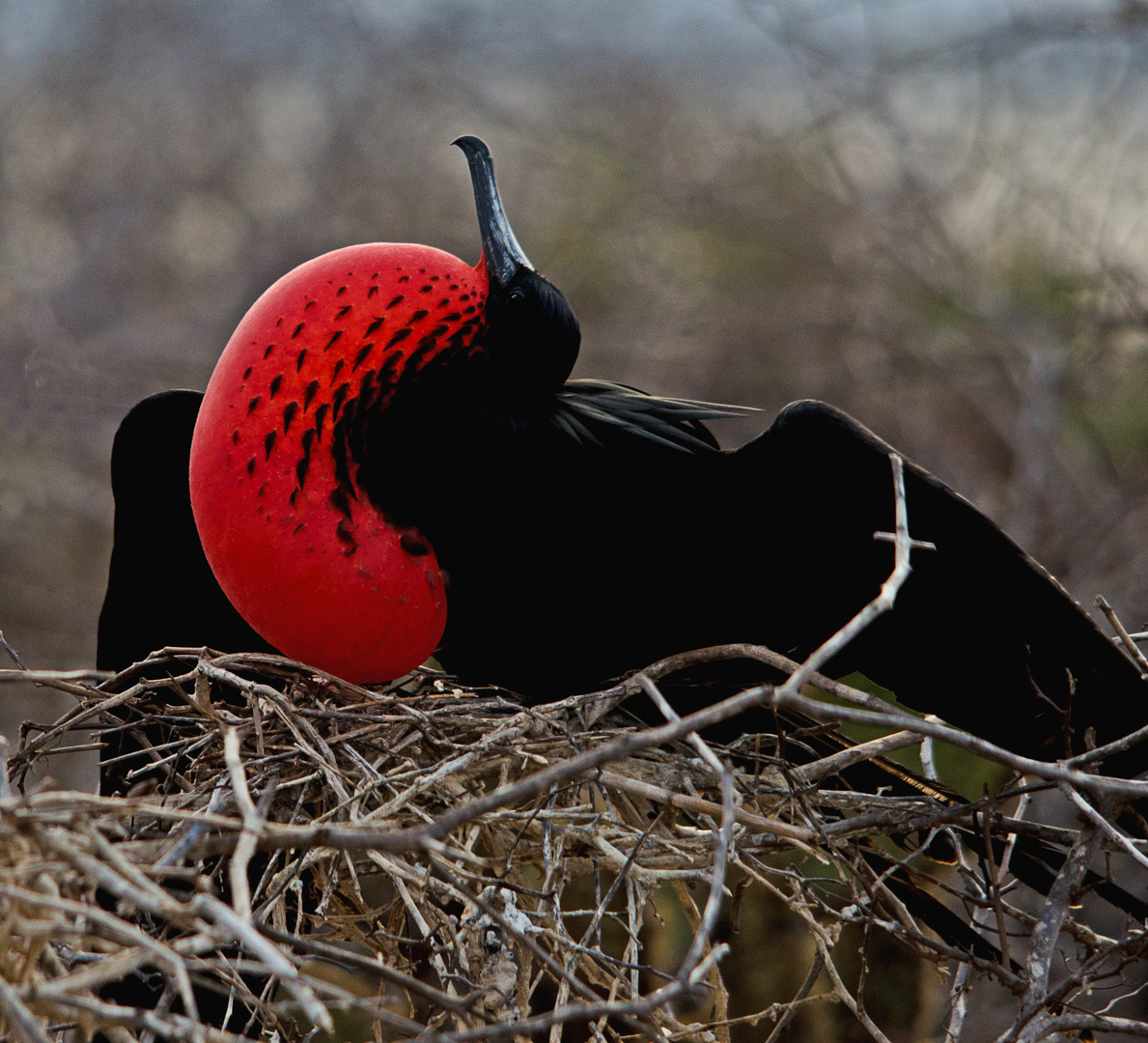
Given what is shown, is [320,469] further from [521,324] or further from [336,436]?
[521,324]

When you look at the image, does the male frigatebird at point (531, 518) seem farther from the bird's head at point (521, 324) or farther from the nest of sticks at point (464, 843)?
the nest of sticks at point (464, 843)

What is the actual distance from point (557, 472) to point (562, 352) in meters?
0.15

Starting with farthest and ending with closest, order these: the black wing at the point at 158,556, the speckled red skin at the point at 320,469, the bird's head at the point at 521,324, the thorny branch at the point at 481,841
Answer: the black wing at the point at 158,556, the bird's head at the point at 521,324, the speckled red skin at the point at 320,469, the thorny branch at the point at 481,841

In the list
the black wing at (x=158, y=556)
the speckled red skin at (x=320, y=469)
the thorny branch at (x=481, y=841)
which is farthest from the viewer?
the black wing at (x=158, y=556)

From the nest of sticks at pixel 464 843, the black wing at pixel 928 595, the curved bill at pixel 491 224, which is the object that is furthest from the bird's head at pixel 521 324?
the nest of sticks at pixel 464 843

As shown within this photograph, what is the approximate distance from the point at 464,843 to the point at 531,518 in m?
0.40

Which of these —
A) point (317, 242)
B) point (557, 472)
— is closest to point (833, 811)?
point (557, 472)

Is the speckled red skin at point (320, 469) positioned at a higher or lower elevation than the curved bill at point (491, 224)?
lower

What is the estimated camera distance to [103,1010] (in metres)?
0.70

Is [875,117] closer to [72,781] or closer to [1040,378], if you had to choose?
[1040,378]

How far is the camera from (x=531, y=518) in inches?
62.5

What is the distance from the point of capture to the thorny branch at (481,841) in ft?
2.57

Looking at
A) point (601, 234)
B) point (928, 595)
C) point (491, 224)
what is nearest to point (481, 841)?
point (928, 595)

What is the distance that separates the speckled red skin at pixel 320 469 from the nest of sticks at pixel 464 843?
0.07m
